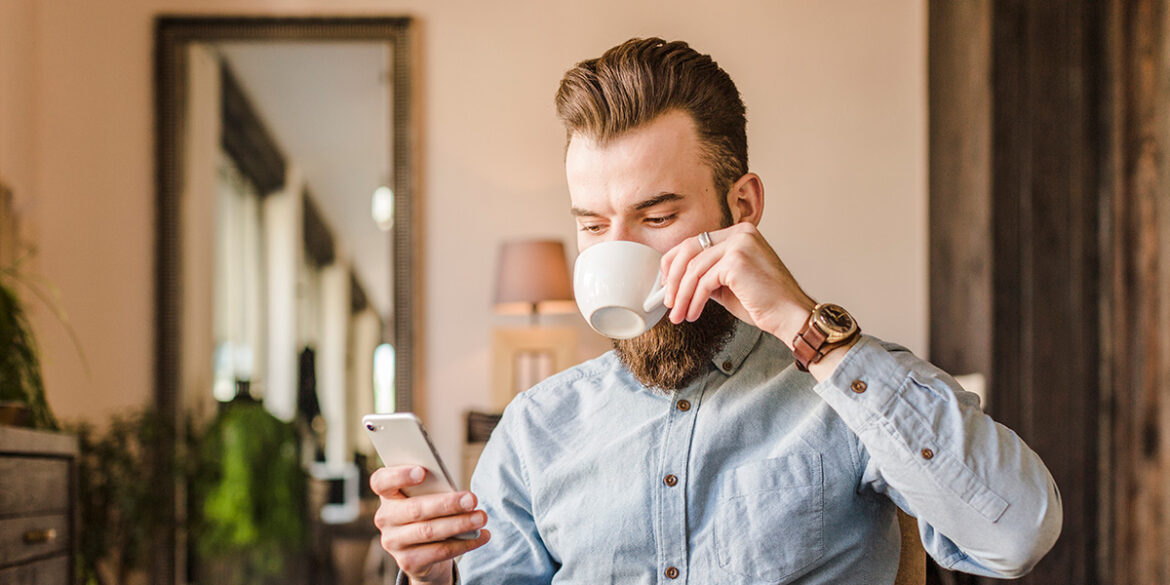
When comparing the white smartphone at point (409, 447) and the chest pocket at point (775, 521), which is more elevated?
the white smartphone at point (409, 447)

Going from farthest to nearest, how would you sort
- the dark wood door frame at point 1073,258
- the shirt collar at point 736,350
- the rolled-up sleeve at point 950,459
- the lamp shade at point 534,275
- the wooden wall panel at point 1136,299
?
the lamp shade at point 534,275 < the dark wood door frame at point 1073,258 < the wooden wall panel at point 1136,299 < the shirt collar at point 736,350 < the rolled-up sleeve at point 950,459

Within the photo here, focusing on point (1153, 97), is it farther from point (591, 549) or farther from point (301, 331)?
point (301, 331)

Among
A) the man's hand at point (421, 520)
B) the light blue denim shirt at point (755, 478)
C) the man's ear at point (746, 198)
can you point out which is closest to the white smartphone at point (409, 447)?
the man's hand at point (421, 520)

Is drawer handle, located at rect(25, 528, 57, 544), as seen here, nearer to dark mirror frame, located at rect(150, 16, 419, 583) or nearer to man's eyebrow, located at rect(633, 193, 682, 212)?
man's eyebrow, located at rect(633, 193, 682, 212)

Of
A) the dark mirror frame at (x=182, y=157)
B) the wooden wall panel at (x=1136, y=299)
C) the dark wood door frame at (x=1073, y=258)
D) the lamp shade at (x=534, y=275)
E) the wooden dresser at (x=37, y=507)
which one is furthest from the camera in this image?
the dark mirror frame at (x=182, y=157)

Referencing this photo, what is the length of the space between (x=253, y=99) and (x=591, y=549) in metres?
3.21

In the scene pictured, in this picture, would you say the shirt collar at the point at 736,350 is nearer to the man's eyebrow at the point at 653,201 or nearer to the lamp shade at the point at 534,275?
the man's eyebrow at the point at 653,201

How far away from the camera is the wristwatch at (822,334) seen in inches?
38.2

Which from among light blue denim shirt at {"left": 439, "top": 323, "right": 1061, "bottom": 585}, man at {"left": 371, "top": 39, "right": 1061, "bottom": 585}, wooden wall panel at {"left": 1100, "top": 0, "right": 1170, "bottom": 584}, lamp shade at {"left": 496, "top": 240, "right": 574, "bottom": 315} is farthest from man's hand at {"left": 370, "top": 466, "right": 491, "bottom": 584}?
lamp shade at {"left": 496, "top": 240, "right": 574, "bottom": 315}

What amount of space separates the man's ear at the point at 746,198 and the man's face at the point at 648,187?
2cm

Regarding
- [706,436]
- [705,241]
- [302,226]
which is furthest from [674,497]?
[302,226]

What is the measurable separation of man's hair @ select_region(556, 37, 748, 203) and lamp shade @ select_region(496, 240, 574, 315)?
A: 250 centimetres

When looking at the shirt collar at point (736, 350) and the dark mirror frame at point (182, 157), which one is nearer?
the shirt collar at point (736, 350)

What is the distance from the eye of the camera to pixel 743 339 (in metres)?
1.20
